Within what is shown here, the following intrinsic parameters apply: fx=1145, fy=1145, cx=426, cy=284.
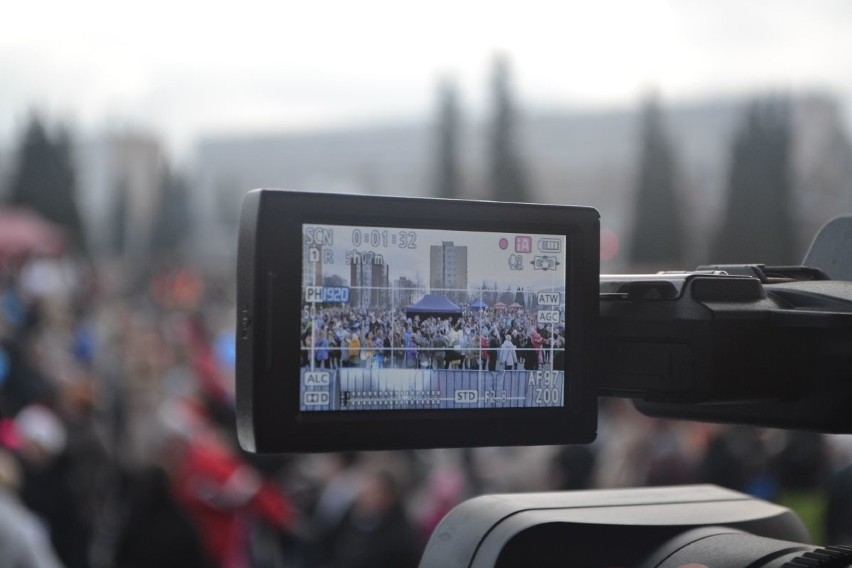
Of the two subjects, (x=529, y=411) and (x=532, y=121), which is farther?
(x=532, y=121)

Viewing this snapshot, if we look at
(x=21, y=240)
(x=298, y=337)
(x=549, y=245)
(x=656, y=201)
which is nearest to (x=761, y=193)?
(x=656, y=201)

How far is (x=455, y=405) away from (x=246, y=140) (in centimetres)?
6848

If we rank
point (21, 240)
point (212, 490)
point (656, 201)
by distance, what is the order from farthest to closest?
point (656, 201)
point (21, 240)
point (212, 490)

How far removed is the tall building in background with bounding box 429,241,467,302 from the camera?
5.34 feet

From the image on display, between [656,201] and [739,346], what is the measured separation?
32.4m

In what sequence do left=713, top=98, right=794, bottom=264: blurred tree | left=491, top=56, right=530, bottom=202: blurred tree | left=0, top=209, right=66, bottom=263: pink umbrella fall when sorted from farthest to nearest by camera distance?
left=491, top=56, right=530, bottom=202: blurred tree, left=713, top=98, right=794, bottom=264: blurred tree, left=0, top=209, right=66, bottom=263: pink umbrella

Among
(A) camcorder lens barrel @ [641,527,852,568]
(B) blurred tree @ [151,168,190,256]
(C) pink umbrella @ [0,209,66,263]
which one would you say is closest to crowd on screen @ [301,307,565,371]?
(A) camcorder lens barrel @ [641,527,852,568]

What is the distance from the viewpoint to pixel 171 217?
62500mm

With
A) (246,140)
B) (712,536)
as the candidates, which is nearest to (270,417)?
(712,536)

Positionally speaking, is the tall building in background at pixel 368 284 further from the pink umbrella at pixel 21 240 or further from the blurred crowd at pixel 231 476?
the pink umbrella at pixel 21 240

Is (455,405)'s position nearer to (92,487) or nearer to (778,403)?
(778,403)

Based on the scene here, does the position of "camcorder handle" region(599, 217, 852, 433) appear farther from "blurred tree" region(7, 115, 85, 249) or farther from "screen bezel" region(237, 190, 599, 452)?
"blurred tree" region(7, 115, 85, 249)

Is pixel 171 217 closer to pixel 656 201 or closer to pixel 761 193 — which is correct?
pixel 656 201

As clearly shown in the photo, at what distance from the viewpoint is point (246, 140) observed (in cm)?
6869
